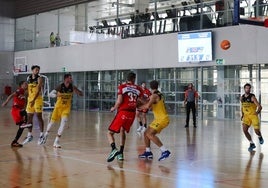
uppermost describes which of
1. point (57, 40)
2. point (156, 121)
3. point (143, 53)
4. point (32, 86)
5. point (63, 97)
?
A: point (57, 40)

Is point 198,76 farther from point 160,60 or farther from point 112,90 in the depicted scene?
point 112,90

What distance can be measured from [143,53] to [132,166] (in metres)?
21.2

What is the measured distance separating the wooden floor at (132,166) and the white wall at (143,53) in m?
11.1

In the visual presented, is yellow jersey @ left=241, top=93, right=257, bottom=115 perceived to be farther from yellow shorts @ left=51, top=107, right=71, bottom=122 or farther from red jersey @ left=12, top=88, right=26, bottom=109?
red jersey @ left=12, top=88, right=26, bottom=109

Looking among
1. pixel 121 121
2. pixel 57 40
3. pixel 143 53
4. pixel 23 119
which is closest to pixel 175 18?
pixel 143 53

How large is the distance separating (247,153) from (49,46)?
30123mm

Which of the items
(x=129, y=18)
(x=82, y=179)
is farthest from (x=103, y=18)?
(x=82, y=179)

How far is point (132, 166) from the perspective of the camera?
9211mm

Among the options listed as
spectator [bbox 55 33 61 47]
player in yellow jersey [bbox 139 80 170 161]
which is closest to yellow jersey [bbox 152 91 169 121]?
player in yellow jersey [bbox 139 80 170 161]

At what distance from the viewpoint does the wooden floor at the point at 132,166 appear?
7.57 metres

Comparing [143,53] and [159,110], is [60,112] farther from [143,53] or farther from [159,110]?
[143,53]

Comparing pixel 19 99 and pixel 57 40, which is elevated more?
pixel 57 40

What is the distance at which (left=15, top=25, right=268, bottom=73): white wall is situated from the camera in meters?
23.7

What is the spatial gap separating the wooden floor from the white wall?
1106 cm
